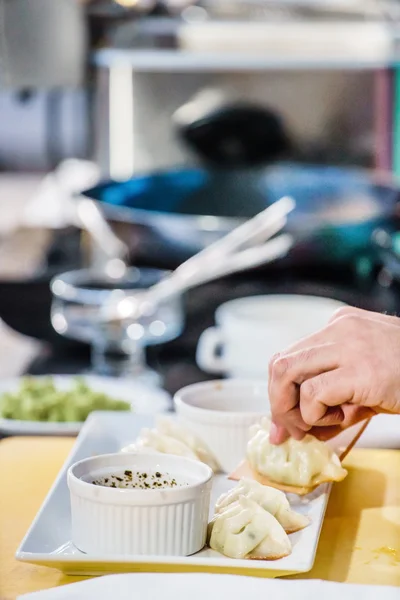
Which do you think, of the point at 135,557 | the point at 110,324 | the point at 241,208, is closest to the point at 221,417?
the point at 135,557

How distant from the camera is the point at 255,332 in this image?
6.43ft

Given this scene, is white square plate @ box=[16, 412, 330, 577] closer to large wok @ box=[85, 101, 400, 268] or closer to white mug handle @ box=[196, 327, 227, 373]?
white mug handle @ box=[196, 327, 227, 373]

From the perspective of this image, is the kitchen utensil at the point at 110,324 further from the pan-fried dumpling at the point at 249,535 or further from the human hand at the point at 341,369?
the pan-fried dumpling at the point at 249,535

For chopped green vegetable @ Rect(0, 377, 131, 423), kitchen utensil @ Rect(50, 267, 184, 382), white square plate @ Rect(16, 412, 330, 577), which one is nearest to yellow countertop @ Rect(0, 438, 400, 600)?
white square plate @ Rect(16, 412, 330, 577)

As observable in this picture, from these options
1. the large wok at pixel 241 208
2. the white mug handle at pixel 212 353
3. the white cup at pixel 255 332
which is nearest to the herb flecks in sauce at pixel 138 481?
the white cup at pixel 255 332

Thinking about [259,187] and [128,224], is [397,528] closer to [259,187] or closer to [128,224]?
[128,224]

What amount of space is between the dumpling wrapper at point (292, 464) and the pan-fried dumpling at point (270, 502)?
0.07m

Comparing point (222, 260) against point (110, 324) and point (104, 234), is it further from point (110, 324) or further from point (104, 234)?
point (104, 234)

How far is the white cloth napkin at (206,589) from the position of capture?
102cm

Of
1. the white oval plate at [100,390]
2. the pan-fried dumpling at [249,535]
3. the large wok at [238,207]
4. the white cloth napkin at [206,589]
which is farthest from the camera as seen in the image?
the large wok at [238,207]

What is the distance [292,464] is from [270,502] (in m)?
0.11

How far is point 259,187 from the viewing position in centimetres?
278

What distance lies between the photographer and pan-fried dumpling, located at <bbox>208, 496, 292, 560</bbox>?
1148mm

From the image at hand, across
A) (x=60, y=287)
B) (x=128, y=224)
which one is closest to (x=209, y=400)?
(x=60, y=287)
